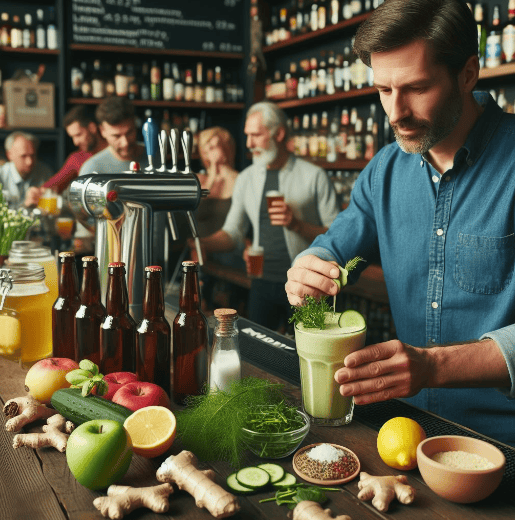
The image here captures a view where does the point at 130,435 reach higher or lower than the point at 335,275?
lower

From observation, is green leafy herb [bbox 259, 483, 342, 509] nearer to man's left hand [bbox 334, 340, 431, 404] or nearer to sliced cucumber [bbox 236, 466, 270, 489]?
sliced cucumber [bbox 236, 466, 270, 489]

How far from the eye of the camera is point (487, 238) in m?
1.52

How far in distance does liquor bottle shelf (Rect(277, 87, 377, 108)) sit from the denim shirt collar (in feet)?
9.17

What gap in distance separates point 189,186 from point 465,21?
762 mm

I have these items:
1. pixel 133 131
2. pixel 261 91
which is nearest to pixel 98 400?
pixel 133 131

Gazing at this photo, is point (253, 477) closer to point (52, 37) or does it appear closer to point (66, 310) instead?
point (66, 310)

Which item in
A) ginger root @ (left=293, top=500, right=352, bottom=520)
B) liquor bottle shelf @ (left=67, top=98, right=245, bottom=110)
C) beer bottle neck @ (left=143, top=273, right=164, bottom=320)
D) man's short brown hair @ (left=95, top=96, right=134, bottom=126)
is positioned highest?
liquor bottle shelf @ (left=67, top=98, right=245, bottom=110)

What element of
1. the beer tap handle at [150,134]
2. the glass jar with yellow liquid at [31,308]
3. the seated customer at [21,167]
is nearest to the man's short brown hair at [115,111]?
the seated customer at [21,167]

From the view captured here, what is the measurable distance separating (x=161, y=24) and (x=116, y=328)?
5.22 m

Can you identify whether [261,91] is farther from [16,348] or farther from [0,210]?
[16,348]

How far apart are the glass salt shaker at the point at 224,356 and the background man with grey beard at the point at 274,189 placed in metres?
2.35

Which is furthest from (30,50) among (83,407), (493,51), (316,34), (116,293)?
(83,407)

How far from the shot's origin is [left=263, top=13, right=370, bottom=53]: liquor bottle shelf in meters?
4.45

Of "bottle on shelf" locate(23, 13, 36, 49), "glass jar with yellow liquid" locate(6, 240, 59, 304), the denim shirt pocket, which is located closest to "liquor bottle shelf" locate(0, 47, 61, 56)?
"bottle on shelf" locate(23, 13, 36, 49)
